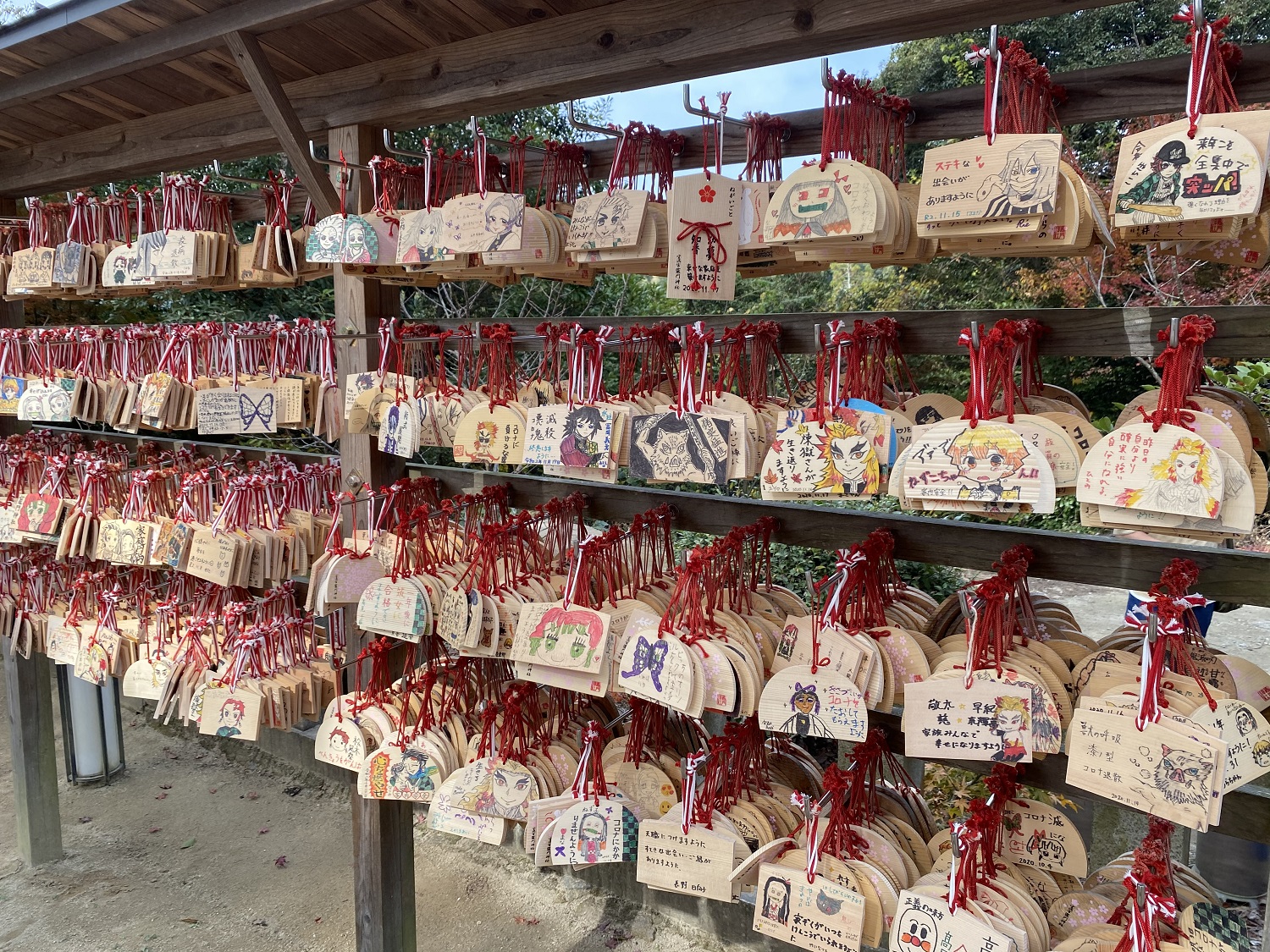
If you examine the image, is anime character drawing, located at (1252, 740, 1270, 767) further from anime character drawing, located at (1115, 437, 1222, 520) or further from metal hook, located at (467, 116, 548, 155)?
metal hook, located at (467, 116, 548, 155)

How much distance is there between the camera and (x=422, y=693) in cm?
230

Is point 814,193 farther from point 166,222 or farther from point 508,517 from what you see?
point 166,222

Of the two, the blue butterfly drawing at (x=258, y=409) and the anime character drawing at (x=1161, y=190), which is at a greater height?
the anime character drawing at (x=1161, y=190)

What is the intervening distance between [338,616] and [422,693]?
767mm

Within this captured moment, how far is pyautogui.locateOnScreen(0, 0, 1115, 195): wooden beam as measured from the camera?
61.1 inches

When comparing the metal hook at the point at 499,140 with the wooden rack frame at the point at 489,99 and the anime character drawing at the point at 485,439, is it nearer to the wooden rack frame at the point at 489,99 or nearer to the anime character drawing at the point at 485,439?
the wooden rack frame at the point at 489,99

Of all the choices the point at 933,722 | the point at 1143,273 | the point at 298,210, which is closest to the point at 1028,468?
the point at 933,722

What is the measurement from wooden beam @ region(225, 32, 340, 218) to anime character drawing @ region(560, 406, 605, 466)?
919 mm

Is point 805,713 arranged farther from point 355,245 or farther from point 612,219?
point 355,245

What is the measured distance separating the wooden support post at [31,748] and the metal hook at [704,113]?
10.0ft

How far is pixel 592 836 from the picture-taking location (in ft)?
6.10

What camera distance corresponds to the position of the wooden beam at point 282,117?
81.0 inches

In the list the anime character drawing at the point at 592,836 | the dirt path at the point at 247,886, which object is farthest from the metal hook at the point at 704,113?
the dirt path at the point at 247,886

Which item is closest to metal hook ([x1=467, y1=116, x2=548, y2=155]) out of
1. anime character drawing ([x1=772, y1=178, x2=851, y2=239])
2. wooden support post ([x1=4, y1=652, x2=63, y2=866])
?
anime character drawing ([x1=772, y1=178, x2=851, y2=239])
